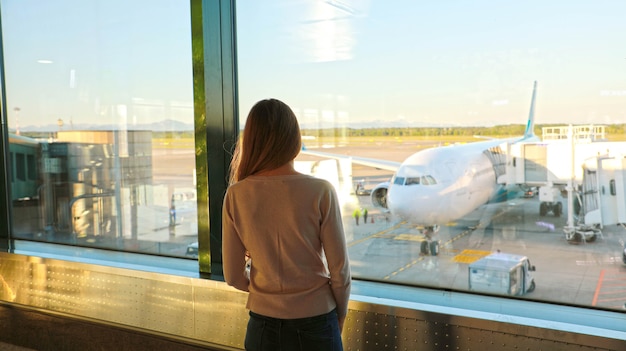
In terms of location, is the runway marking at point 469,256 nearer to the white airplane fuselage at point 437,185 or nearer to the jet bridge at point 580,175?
the jet bridge at point 580,175

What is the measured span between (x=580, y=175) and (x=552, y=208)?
32 centimetres

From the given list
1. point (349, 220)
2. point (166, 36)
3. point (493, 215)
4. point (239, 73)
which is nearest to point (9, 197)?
point (166, 36)

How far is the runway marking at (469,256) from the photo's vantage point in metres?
3.56

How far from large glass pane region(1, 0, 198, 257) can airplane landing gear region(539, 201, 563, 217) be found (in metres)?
2.23

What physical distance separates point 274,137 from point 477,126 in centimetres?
237

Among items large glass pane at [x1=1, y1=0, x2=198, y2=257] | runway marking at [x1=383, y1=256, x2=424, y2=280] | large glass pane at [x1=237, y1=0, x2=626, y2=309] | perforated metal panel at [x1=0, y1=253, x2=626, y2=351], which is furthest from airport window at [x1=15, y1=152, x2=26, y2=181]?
runway marking at [x1=383, y1=256, x2=424, y2=280]

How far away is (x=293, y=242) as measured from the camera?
4.43 ft

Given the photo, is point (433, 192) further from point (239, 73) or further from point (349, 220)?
point (239, 73)

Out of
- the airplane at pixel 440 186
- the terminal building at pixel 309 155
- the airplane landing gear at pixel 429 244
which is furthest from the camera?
the airplane at pixel 440 186

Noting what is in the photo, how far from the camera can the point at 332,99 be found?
130 inches

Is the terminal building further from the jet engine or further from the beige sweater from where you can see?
the beige sweater

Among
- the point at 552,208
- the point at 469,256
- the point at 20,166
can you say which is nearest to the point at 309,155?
the point at 469,256

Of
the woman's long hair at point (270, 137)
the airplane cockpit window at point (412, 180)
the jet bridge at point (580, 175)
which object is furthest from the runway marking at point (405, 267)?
the airplane cockpit window at point (412, 180)

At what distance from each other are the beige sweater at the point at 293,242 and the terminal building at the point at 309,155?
86 centimetres
